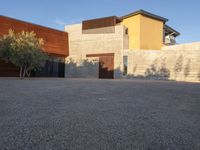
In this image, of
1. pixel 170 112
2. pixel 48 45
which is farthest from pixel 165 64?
pixel 170 112

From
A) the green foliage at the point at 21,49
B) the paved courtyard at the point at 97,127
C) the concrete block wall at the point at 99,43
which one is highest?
the concrete block wall at the point at 99,43

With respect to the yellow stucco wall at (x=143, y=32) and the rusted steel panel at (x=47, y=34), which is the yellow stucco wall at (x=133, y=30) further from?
the rusted steel panel at (x=47, y=34)

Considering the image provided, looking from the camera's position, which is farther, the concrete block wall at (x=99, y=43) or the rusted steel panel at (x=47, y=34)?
the concrete block wall at (x=99, y=43)

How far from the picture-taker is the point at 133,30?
91.9ft

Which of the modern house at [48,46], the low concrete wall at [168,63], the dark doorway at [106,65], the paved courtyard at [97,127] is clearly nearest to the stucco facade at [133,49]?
the low concrete wall at [168,63]

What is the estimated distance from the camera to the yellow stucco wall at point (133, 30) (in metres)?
27.5

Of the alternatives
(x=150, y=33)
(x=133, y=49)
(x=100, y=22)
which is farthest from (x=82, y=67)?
(x=150, y=33)

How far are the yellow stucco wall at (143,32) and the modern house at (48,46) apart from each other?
28.8 feet

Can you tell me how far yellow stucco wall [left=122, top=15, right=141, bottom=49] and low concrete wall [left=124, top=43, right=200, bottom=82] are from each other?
3.91 feet

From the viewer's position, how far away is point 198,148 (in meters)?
3.53

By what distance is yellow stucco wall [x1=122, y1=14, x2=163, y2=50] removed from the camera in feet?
90.1

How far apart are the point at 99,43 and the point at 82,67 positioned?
4113mm

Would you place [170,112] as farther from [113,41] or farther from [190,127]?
[113,41]

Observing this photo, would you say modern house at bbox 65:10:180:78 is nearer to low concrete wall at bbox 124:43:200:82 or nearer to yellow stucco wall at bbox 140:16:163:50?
yellow stucco wall at bbox 140:16:163:50
